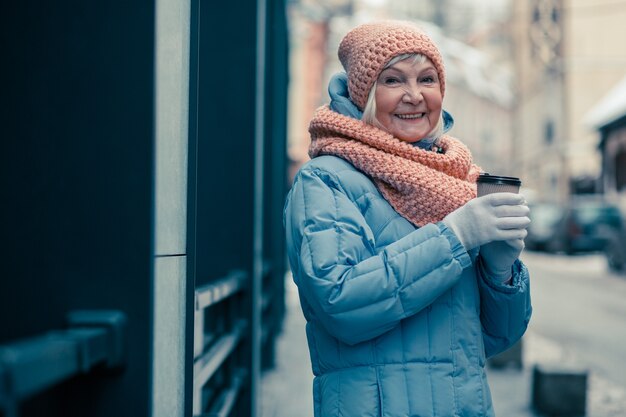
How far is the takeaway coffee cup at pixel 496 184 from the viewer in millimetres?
1980

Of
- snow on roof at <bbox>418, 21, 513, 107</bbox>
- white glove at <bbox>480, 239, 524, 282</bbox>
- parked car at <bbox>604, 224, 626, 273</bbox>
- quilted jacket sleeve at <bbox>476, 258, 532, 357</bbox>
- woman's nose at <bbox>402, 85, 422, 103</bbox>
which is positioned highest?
snow on roof at <bbox>418, 21, 513, 107</bbox>

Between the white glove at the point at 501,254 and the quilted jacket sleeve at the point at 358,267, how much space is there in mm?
119

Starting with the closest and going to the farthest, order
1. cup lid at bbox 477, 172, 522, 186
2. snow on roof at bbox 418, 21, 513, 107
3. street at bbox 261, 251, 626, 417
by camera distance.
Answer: cup lid at bbox 477, 172, 522, 186 < street at bbox 261, 251, 626, 417 < snow on roof at bbox 418, 21, 513, 107

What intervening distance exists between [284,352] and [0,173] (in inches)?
241

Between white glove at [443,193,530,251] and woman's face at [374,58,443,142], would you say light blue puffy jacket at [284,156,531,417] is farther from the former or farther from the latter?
woman's face at [374,58,443,142]

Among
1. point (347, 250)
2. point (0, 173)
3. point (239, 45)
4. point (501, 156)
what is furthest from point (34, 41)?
point (501, 156)

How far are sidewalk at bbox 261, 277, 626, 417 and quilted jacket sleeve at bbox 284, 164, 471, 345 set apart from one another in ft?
11.3

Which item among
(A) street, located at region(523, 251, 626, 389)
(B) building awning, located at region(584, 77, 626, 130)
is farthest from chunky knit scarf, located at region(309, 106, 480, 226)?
(B) building awning, located at region(584, 77, 626, 130)

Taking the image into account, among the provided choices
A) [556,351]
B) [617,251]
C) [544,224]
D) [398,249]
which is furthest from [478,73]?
[398,249]

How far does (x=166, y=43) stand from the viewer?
186 cm

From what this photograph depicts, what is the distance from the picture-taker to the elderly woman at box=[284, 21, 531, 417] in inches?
74.0

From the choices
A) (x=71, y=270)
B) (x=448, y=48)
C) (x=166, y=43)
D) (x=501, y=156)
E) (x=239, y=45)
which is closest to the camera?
(x=71, y=270)

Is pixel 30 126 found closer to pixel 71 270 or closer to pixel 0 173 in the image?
pixel 0 173

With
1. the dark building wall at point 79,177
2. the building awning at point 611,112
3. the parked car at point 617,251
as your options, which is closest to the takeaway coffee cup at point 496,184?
the dark building wall at point 79,177
